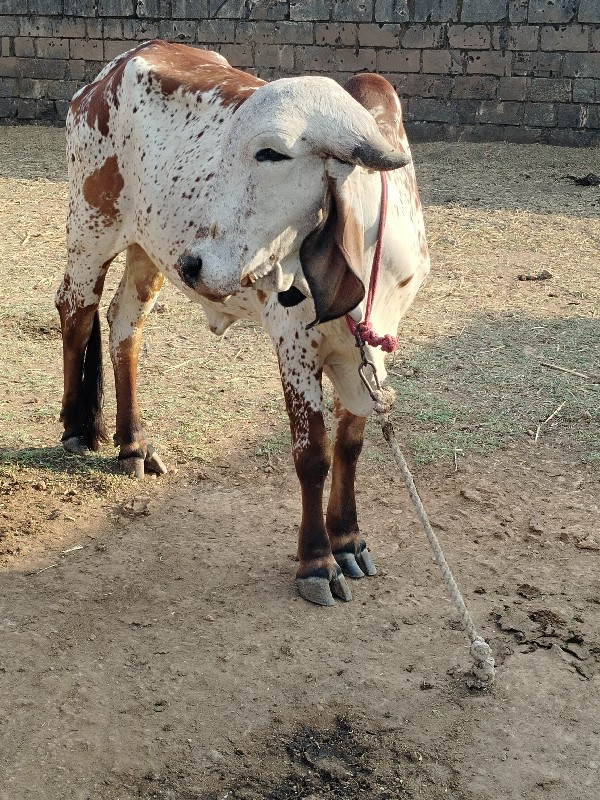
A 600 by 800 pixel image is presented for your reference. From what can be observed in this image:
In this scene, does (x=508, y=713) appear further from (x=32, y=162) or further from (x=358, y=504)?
(x=32, y=162)

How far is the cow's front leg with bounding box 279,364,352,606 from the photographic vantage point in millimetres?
3584

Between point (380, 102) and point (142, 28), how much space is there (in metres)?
9.80

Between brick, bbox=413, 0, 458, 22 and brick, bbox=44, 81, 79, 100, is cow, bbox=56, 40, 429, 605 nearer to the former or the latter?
brick, bbox=413, 0, 458, 22

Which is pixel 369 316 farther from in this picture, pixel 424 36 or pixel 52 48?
pixel 52 48

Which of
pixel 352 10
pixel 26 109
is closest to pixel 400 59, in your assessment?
pixel 352 10

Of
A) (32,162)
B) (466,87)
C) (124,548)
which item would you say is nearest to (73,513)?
(124,548)

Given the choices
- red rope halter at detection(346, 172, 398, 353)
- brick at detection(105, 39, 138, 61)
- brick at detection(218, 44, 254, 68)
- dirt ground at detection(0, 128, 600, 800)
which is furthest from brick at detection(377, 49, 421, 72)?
red rope halter at detection(346, 172, 398, 353)

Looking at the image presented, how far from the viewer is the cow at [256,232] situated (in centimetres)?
291

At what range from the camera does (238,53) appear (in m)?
12.2

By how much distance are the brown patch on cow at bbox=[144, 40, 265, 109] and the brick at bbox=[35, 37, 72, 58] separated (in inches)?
347

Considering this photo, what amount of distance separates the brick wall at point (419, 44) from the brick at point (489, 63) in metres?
0.01

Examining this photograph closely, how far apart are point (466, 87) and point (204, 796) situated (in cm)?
1032

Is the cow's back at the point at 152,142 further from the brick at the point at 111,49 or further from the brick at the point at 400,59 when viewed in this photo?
the brick at the point at 111,49

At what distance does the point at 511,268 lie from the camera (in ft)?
25.0
